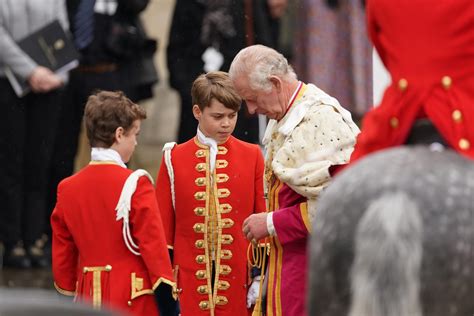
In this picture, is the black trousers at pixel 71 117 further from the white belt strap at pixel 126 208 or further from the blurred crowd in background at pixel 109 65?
the white belt strap at pixel 126 208

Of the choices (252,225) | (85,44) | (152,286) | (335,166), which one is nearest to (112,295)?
(152,286)

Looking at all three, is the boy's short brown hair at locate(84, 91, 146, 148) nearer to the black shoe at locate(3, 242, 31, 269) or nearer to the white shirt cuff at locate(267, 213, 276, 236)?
the white shirt cuff at locate(267, 213, 276, 236)

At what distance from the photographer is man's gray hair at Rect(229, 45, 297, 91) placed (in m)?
7.07

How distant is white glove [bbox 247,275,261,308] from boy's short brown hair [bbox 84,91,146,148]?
939 mm

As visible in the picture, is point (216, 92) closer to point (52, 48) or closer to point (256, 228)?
point (256, 228)

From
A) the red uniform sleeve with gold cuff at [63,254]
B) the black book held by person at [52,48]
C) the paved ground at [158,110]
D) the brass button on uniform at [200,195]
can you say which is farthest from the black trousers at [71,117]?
the red uniform sleeve with gold cuff at [63,254]

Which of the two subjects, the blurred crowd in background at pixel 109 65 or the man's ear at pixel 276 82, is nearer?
the man's ear at pixel 276 82

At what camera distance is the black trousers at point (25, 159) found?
1051 cm

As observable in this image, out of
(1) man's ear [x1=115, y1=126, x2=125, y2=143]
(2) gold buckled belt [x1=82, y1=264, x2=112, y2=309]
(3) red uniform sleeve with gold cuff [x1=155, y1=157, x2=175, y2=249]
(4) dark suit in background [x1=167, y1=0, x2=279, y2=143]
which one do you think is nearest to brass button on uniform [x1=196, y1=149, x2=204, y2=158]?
(3) red uniform sleeve with gold cuff [x1=155, y1=157, x2=175, y2=249]

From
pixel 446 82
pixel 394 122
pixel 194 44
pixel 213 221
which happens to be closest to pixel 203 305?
pixel 213 221

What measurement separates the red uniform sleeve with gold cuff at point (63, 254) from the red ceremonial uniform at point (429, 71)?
8.23 ft

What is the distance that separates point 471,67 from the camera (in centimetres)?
520

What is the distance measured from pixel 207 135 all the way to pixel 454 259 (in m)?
3.31

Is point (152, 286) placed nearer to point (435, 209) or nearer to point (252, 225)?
point (252, 225)
